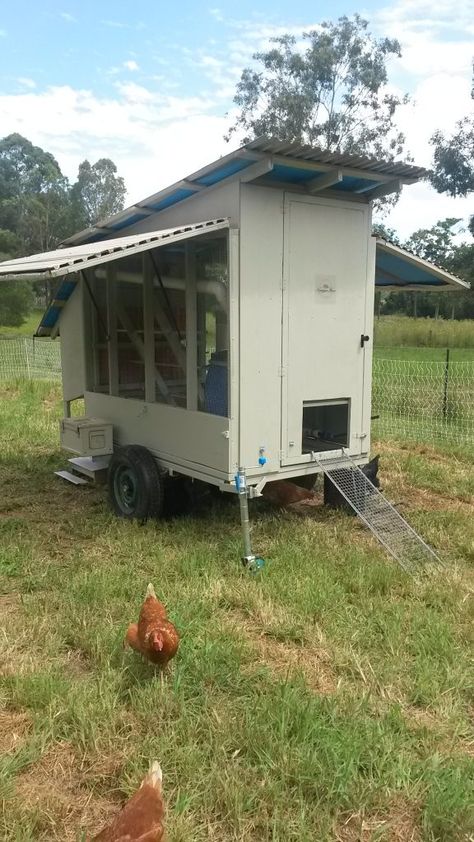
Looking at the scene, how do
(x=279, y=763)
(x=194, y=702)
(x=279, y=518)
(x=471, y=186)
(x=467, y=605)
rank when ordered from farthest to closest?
1. (x=471, y=186)
2. (x=279, y=518)
3. (x=467, y=605)
4. (x=194, y=702)
5. (x=279, y=763)

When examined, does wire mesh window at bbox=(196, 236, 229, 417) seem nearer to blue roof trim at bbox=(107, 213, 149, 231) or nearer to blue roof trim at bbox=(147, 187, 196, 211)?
blue roof trim at bbox=(147, 187, 196, 211)

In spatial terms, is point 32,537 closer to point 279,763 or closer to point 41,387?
point 279,763

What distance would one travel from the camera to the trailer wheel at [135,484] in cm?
533

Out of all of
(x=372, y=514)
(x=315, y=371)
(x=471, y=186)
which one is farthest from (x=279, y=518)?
(x=471, y=186)

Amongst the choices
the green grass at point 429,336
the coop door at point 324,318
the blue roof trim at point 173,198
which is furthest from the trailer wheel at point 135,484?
the green grass at point 429,336

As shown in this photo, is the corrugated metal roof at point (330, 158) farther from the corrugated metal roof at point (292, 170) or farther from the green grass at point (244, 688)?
the green grass at point (244, 688)

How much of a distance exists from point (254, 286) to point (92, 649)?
266 centimetres

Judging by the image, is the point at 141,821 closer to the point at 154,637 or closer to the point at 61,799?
the point at 61,799

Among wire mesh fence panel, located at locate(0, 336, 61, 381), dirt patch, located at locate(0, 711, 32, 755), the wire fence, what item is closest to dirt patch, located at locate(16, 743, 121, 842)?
dirt patch, located at locate(0, 711, 32, 755)

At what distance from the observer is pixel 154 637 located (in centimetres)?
290

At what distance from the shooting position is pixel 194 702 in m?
2.82

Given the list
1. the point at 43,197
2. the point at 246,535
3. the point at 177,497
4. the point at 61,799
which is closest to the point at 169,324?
the point at 177,497

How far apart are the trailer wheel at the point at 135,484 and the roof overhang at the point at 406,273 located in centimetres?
271

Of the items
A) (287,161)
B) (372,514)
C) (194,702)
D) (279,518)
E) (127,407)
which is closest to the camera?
(194,702)
